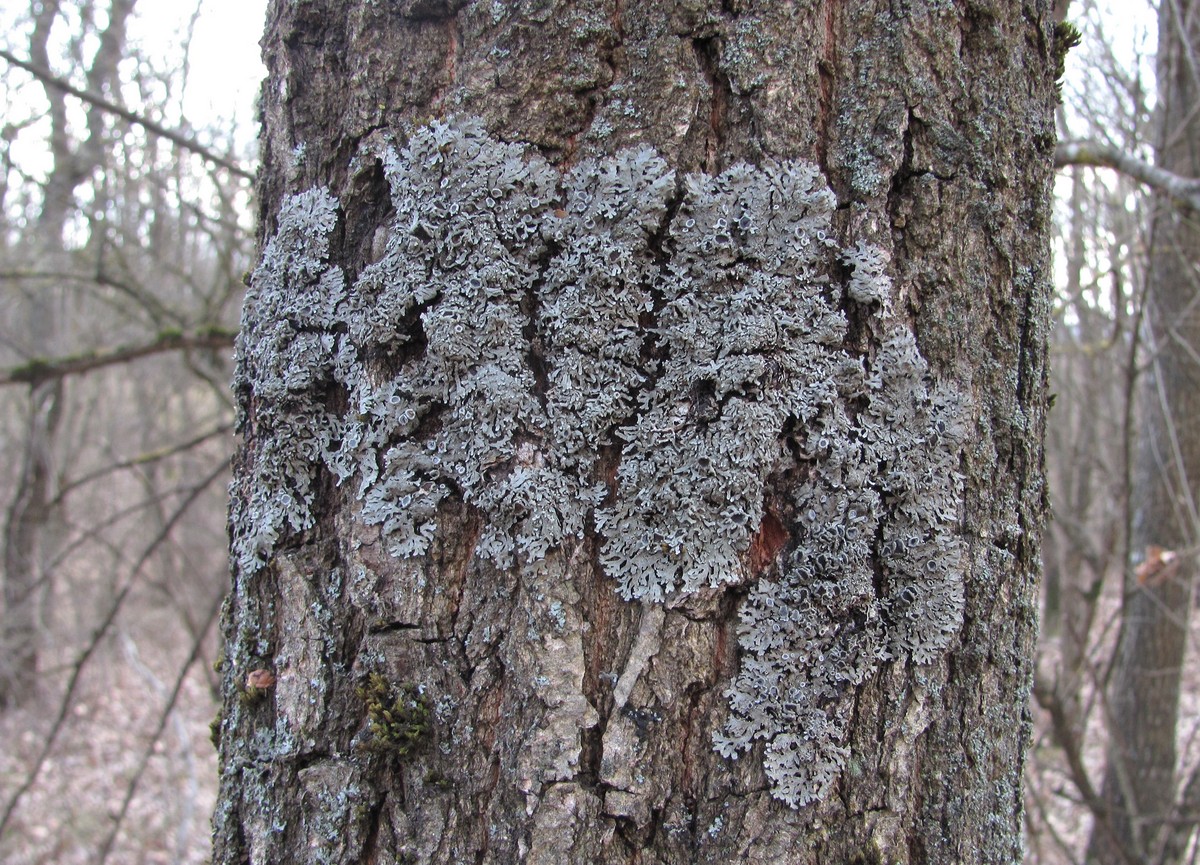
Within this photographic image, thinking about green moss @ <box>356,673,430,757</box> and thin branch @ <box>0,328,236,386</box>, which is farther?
thin branch @ <box>0,328,236,386</box>

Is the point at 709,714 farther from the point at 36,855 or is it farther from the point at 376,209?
the point at 36,855

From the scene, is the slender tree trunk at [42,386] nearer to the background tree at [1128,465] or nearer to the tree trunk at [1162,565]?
the background tree at [1128,465]

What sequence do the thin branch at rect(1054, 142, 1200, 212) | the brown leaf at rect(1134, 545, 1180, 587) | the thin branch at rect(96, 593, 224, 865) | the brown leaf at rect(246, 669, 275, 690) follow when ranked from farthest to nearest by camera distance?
the brown leaf at rect(1134, 545, 1180, 587) → the thin branch at rect(96, 593, 224, 865) → the thin branch at rect(1054, 142, 1200, 212) → the brown leaf at rect(246, 669, 275, 690)

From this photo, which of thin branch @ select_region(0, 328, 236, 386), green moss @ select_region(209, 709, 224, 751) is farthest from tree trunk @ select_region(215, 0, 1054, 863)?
thin branch @ select_region(0, 328, 236, 386)

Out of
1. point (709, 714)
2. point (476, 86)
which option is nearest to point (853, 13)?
point (476, 86)

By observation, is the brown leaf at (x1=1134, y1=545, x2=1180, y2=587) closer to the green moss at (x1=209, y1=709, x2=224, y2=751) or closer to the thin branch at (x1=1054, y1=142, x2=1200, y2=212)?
the thin branch at (x1=1054, y1=142, x2=1200, y2=212)

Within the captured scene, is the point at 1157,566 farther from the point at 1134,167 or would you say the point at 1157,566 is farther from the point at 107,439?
the point at 107,439
